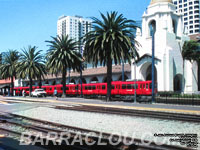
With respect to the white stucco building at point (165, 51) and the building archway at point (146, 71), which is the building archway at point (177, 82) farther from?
the building archway at point (146, 71)

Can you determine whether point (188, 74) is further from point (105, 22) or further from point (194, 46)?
point (105, 22)

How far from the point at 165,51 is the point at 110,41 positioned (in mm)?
19435

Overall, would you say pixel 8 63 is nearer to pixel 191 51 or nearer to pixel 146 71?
pixel 146 71

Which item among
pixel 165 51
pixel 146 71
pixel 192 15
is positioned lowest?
pixel 146 71

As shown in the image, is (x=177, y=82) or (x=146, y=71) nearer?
(x=146, y=71)

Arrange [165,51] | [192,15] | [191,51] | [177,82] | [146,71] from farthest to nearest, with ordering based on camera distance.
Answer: [192,15] → [177,82] → [146,71] → [165,51] → [191,51]

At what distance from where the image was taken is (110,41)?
108 ft

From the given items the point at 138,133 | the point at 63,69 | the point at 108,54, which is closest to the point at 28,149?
the point at 138,133

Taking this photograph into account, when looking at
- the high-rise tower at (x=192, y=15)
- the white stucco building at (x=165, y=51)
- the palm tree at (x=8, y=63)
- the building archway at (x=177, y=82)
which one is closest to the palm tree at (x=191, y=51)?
the white stucco building at (x=165, y=51)

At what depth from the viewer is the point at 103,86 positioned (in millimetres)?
42750

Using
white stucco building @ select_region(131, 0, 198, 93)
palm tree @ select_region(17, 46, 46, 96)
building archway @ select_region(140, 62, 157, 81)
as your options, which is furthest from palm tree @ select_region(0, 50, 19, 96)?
building archway @ select_region(140, 62, 157, 81)

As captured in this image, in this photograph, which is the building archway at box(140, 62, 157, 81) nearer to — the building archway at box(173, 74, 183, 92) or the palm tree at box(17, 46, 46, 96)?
the building archway at box(173, 74, 183, 92)

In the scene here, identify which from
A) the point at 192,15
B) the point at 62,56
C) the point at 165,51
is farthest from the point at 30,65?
the point at 192,15

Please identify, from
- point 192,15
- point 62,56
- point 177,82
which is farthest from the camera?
point 192,15
